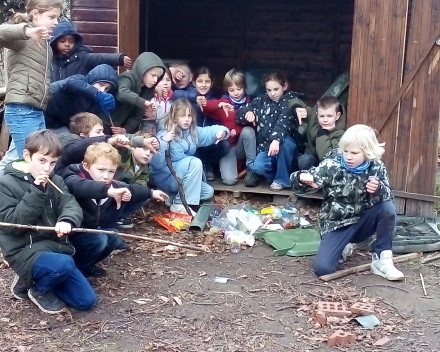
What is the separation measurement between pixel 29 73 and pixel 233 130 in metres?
2.54

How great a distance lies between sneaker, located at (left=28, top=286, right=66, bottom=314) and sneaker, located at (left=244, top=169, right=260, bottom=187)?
313 cm

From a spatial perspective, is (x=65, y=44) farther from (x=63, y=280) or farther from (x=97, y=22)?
(x=63, y=280)

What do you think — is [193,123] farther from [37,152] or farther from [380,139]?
[37,152]

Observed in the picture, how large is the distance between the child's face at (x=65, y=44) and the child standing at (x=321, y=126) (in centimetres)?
237

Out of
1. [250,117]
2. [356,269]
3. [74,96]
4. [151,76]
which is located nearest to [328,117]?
[250,117]

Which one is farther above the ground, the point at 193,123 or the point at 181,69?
the point at 181,69

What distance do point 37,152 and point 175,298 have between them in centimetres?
140

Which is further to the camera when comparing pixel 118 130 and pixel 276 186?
pixel 276 186

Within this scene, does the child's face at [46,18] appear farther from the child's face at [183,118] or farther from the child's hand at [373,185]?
the child's hand at [373,185]

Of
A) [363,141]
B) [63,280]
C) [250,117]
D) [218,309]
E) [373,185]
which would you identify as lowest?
[218,309]

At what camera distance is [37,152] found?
13.1 ft

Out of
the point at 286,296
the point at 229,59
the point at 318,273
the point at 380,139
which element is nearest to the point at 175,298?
the point at 286,296

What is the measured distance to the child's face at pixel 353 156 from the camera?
4.88m

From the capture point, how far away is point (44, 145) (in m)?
3.97
